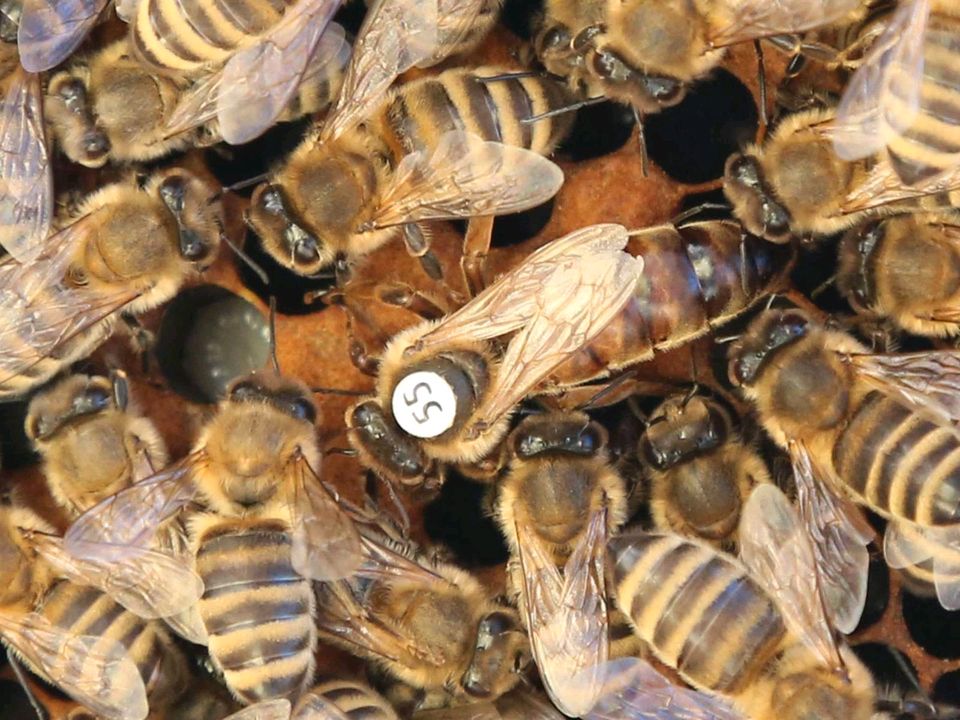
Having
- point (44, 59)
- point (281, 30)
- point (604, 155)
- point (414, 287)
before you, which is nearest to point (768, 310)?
point (604, 155)

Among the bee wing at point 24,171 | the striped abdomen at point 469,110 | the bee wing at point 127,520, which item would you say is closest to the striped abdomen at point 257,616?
the bee wing at point 127,520

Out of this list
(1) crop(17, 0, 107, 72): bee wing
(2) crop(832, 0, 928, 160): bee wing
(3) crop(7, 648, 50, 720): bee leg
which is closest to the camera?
(2) crop(832, 0, 928, 160): bee wing

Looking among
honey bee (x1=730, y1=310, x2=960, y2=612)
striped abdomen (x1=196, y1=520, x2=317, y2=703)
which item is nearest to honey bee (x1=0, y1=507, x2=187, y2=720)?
striped abdomen (x1=196, y1=520, x2=317, y2=703)

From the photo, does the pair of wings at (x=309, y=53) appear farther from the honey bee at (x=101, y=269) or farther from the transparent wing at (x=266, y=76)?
the honey bee at (x=101, y=269)

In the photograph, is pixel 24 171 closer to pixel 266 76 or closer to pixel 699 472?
pixel 266 76

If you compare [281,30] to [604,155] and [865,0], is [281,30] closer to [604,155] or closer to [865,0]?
[604,155]

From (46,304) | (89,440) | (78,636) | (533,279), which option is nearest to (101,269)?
(46,304)

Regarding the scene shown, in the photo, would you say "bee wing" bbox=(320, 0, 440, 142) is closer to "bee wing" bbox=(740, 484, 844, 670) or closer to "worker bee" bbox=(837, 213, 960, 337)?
"worker bee" bbox=(837, 213, 960, 337)
